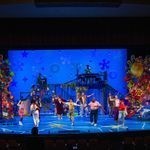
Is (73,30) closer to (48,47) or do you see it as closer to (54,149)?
(48,47)

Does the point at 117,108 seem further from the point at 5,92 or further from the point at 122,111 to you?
the point at 5,92

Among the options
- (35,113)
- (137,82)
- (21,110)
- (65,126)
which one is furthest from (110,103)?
(21,110)

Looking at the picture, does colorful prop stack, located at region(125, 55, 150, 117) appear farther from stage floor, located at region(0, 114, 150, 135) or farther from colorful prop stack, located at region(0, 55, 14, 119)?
colorful prop stack, located at region(0, 55, 14, 119)

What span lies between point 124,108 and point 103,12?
2.06m

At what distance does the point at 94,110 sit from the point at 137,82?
111 cm

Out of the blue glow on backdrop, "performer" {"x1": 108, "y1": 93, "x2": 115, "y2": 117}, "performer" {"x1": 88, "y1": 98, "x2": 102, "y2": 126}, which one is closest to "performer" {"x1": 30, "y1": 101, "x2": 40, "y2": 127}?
the blue glow on backdrop

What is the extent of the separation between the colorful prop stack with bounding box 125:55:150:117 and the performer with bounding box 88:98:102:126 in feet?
2.19

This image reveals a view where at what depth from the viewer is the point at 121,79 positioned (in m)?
8.96

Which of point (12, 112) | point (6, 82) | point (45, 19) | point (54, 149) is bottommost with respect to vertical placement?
point (54, 149)

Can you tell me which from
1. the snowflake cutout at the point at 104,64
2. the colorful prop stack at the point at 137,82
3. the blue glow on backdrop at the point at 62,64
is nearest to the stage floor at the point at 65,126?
the colorful prop stack at the point at 137,82

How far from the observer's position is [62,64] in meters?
8.94

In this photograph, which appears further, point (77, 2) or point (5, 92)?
point (5, 92)

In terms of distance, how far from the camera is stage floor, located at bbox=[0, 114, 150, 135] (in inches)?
345

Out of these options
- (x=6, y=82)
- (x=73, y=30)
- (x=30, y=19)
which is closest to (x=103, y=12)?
(x=73, y=30)
